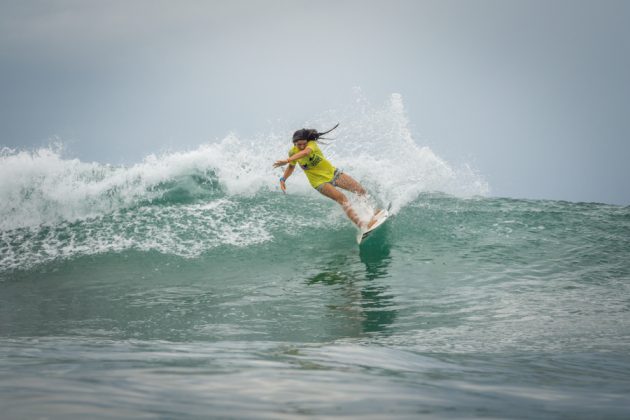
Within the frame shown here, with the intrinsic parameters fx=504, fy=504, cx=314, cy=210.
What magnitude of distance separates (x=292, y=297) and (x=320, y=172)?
122 inches

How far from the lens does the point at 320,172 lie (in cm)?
880

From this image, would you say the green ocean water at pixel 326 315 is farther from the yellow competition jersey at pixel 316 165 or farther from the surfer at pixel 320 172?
the yellow competition jersey at pixel 316 165

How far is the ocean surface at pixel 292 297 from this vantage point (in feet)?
6.10

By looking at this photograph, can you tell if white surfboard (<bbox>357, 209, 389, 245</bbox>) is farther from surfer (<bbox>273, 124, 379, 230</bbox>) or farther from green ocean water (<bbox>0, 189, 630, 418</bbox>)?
green ocean water (<bbox>0, 189, 630, 418</bbox>)

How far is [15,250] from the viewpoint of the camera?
9.29 m

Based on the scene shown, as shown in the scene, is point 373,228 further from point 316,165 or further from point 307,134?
point 307,134

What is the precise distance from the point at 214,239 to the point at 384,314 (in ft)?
14.9

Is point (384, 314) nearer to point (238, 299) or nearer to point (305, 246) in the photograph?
point (238, 299)

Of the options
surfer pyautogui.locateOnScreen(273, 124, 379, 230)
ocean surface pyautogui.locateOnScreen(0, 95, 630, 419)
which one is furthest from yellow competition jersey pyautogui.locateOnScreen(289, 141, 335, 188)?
ocean surface pyautogui.locateOnScreen(0, 95, 630, 419)

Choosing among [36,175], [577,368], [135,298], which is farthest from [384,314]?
[36,175]

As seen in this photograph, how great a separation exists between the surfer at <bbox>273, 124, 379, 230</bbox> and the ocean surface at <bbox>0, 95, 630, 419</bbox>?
0.35 metres

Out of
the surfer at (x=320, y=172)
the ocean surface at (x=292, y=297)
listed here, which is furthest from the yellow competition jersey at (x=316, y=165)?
the ocean surface at (x=292, y=297)

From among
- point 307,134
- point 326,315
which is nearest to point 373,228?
point 307,134

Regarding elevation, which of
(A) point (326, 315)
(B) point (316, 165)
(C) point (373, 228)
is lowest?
(A) point (326, 315)
